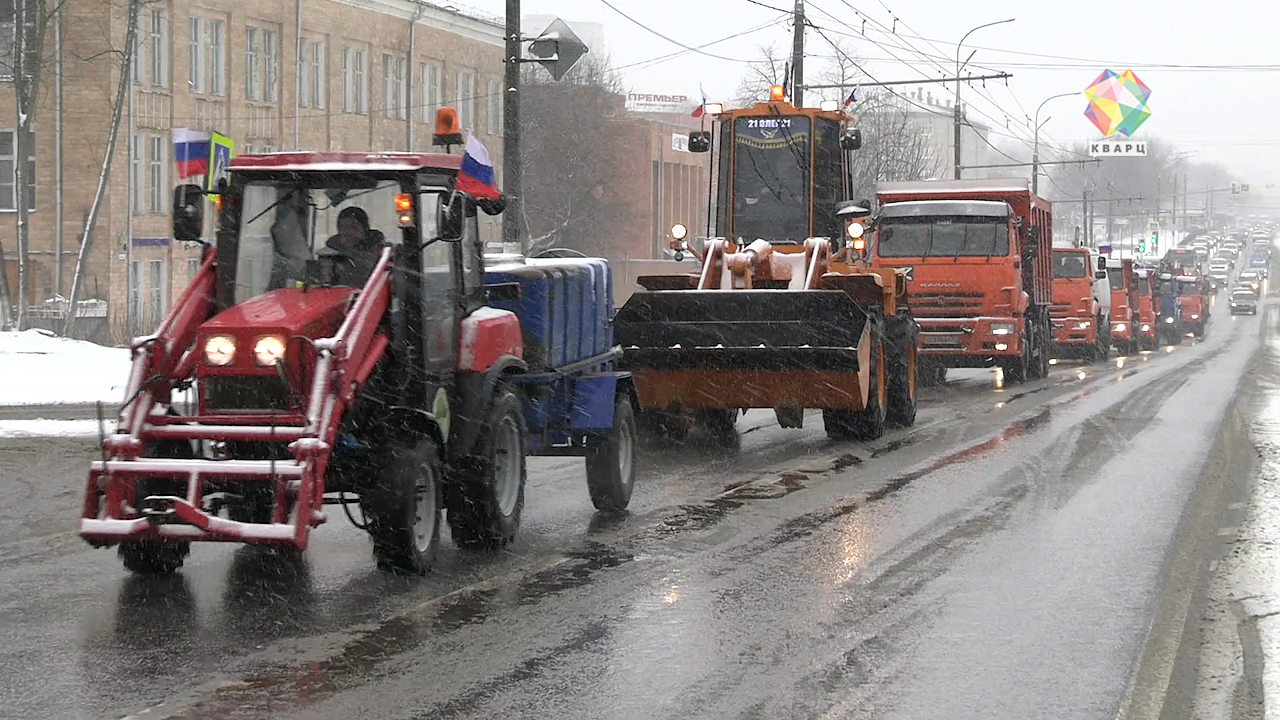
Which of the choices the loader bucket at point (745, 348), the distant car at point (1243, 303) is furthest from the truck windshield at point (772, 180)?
the distant car at point (1243, 303)

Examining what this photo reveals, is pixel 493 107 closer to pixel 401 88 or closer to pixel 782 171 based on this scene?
pixel 401 88

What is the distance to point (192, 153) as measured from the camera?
1012cm

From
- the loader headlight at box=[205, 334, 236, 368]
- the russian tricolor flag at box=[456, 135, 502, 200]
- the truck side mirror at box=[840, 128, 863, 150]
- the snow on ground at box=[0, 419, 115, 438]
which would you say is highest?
the truck side mirror at box=[840, 128, 863, 150]

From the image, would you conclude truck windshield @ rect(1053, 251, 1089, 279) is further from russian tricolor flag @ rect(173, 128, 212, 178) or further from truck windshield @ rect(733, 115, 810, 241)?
russian tricolor flag @ rect(173, 128, 212, 178)

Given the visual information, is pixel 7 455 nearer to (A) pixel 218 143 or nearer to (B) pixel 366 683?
(A) pixel 218 143

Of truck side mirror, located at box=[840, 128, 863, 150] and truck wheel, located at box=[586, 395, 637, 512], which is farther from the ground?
truck side mirror, located at box=[840, 128, 863, 150]

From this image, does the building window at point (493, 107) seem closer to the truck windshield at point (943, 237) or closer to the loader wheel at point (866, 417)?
the truck windshield at point (943, 237)

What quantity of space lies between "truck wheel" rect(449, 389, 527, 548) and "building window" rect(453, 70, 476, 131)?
44.8m

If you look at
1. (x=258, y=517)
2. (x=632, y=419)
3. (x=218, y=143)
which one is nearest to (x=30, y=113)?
(x=218, y=143)

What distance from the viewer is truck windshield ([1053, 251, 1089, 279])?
38000 mm

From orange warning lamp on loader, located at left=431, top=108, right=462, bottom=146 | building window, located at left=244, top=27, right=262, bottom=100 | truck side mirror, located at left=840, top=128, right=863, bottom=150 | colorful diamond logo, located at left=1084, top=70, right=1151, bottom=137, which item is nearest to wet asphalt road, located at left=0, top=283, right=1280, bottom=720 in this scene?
orange warning lamp on loader, located at left=431, top=108, right=462, bottom=146

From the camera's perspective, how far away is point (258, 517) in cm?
844

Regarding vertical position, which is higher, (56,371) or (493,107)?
(493,107)

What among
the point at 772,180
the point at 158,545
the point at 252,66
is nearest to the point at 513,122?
the point at 772,180
